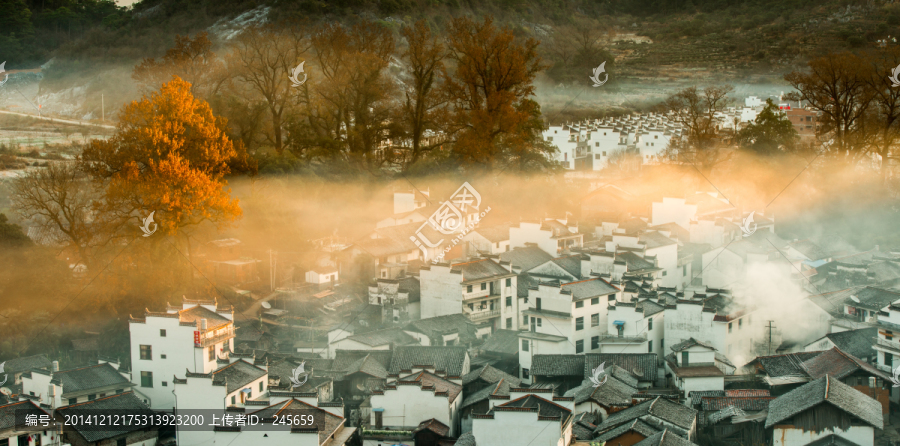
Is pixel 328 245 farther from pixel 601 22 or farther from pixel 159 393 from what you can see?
pixel 601 22

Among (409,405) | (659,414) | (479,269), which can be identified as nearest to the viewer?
(659,414)

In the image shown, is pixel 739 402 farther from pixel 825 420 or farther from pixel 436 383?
pixel 436 383

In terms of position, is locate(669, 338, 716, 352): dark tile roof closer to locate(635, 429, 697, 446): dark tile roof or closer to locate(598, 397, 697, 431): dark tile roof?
locate(598, 397, 697, 431): dark tile roof
